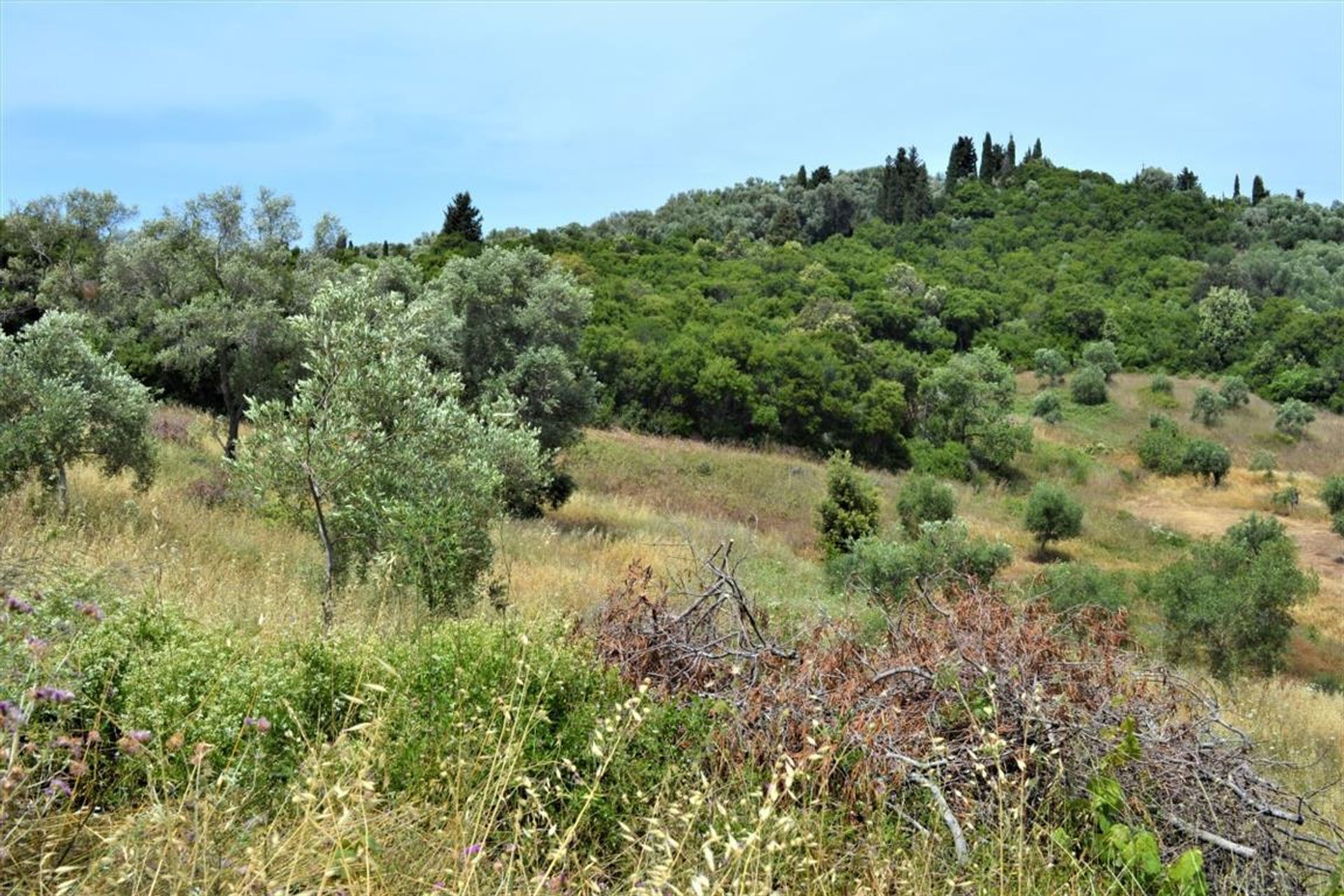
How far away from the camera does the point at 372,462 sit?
22.6 feet

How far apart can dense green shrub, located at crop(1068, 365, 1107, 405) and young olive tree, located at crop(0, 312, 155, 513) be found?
50.0 m

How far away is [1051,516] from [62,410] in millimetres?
24847

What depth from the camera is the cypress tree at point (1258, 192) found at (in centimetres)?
8910

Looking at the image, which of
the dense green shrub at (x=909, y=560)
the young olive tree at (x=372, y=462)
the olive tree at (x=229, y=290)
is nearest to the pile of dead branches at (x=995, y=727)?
the young olive tree at (x=372, y=462)

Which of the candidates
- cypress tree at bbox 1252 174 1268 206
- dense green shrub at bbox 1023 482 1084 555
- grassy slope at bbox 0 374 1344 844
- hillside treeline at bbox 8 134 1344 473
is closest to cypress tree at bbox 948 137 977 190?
hillside treeline at bbox 8 134 1344 473

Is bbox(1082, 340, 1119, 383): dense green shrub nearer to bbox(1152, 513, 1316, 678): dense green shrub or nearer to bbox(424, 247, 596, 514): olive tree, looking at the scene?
bbox(1152, 513, 1316, 678): dense green shrub

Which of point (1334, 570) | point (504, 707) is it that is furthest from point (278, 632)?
point (1334, 570)

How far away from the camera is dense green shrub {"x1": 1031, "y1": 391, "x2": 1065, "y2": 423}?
158 ft

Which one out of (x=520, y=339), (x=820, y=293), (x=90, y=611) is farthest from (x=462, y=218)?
(x=90, y=611)

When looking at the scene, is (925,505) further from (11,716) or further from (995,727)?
(11,716)

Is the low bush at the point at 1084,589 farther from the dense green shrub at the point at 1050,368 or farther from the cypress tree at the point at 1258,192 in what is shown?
the cypress tree at the point at 1258,192

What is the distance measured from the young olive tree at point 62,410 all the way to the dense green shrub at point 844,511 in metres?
15.1

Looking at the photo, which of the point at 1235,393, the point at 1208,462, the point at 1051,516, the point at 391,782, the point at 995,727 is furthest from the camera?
the point at 1235,393

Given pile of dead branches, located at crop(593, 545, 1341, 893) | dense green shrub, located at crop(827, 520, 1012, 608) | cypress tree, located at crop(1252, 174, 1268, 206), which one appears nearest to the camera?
pile of dead branches, located at crop(593, 545, 1341, 893)
